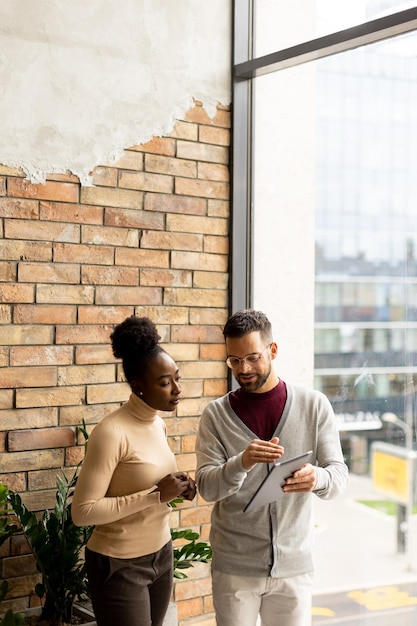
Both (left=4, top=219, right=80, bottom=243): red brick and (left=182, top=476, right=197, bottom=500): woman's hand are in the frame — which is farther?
(left=4, top=219, right=80, bottom=243): red brick

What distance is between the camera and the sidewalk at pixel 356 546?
297 centimetres

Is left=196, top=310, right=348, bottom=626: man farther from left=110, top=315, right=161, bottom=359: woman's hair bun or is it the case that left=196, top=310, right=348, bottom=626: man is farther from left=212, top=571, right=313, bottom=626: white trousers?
left=110, top=315, right=161, bottom=359: woman's hair bun

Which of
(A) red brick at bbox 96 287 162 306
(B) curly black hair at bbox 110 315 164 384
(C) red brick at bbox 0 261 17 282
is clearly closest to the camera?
(B) curly black hair at bbox 110 315 164 384

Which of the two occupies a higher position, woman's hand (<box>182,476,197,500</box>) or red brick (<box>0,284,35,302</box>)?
red brick (<box>0,284,35,302</box>)

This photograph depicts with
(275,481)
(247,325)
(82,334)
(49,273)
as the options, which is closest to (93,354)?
(82,334)

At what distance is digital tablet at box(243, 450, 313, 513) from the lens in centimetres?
213

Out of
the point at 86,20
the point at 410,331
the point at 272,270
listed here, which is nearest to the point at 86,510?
the point at 410,331

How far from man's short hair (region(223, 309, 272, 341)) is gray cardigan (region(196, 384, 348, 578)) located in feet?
0.66

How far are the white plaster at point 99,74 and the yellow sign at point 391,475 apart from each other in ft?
4.92

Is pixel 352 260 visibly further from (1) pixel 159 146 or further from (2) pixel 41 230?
(2) pixel 41 230

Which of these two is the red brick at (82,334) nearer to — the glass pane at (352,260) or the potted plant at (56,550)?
the potted plant at (56,550)

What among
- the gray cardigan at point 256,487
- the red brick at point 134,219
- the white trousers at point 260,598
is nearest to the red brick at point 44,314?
the red brick at point 134,219

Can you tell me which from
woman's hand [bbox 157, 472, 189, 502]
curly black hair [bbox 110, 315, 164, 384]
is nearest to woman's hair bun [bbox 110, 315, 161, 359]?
curly black hair [bbox 110, 315, 164, 384]

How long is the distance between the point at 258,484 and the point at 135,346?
54 centimetres
